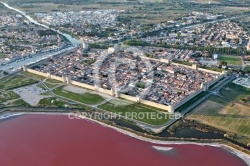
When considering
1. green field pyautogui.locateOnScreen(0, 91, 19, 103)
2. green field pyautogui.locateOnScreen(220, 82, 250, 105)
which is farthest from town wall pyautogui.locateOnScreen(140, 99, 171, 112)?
green field pyautogui.locateOnScreen(0, 91, 19, 103)

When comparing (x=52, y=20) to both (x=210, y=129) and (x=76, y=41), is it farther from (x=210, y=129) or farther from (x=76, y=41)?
(x=210, y=129)

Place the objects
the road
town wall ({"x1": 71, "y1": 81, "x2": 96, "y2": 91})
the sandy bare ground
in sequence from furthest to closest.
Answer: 1. town wall ({"x1": 71, "y1": 81, "x2": 96, "y2": 91})
2. the sandy bare ground
3. the road

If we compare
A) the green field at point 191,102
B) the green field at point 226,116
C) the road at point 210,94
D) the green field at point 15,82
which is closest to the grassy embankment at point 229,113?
the green field at point 226,116

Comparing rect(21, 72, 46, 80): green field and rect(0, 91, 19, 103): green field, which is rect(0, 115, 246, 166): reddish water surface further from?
rect(21, 72, 46, 80): green field

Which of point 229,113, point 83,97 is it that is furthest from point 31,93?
point 229,113

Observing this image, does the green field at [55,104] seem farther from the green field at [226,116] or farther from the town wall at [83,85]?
the green field at [226,116]

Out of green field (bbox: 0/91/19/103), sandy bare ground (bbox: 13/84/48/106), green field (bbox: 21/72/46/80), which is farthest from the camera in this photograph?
green field (bbox: 21/72/46/80)

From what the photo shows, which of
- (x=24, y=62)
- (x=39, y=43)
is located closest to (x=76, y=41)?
(x=39, y=43)
